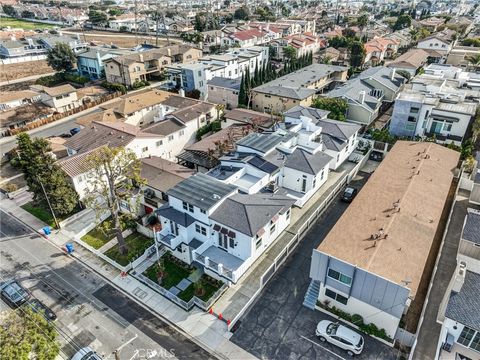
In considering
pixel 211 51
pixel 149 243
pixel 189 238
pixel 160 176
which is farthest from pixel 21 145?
pixel 211 51

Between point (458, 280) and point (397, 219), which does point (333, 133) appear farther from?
point (458, 280)

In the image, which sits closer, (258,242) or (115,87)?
(258,242)

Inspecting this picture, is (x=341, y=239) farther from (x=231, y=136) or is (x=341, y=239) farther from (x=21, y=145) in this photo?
(x=21, y=145)

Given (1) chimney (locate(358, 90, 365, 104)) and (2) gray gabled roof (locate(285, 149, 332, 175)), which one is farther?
(1) chimney (locate(358, 90, 365, 104))

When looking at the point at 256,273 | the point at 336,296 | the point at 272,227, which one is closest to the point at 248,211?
the point at 272,227

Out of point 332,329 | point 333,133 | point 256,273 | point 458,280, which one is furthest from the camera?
point 333,133

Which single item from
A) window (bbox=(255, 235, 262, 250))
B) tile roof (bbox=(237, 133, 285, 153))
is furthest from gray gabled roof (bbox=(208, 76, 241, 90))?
window (bbox=(255, 235, 262, 250))

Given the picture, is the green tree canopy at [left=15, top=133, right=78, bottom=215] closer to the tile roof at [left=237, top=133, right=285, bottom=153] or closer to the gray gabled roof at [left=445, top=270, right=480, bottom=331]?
the tile roof at [left=237, top=133, right=285, bottom=153]
